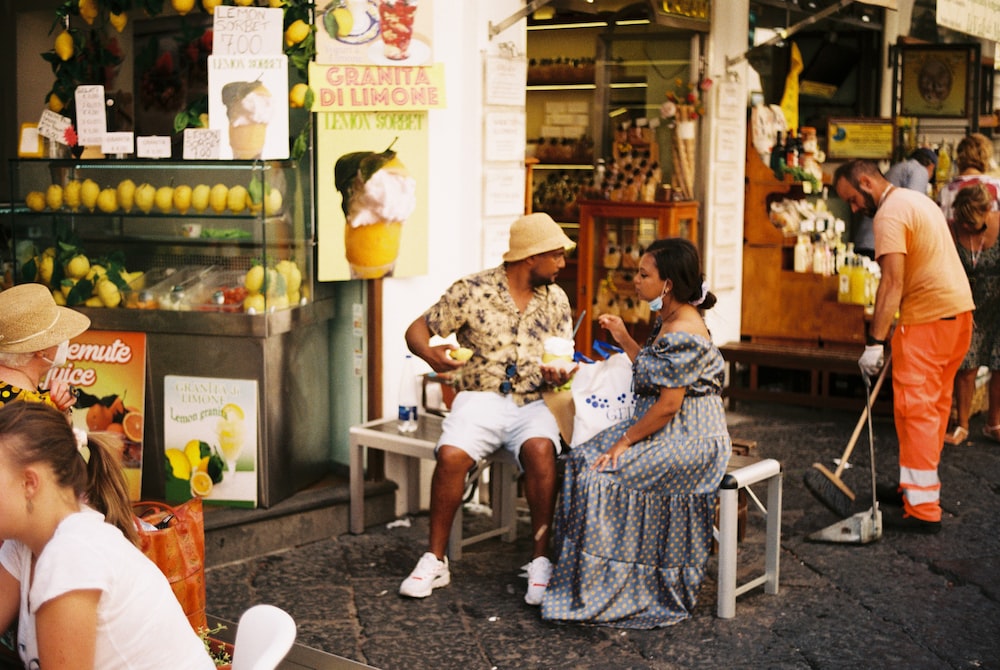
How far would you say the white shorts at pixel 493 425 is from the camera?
5.40m

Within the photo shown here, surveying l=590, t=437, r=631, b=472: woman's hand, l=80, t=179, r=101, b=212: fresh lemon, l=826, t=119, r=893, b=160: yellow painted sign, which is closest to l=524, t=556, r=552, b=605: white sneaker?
l=590, t=437, r=631, b=472: woman's hand

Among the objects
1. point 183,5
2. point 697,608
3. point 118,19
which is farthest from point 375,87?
point 697,608

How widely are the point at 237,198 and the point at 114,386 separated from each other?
3.56 ft

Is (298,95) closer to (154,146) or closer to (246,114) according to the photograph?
(246,114)

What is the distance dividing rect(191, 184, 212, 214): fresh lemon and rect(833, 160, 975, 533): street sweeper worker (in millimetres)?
3142

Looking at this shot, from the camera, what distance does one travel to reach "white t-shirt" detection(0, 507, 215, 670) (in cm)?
229

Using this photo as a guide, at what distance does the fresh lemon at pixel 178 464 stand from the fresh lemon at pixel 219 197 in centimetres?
115

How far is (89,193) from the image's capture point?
5.99 metres

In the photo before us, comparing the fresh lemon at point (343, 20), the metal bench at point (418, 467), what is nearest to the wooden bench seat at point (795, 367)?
the metal bench at point (418, 467)

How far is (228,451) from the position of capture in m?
5.89

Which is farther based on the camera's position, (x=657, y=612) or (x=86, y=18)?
(x=86, y=18)

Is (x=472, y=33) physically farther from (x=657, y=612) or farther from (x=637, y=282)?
(x=657, y=612)

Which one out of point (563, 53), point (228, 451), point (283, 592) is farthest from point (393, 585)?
point (563, 53)

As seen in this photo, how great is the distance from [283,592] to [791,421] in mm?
4580
